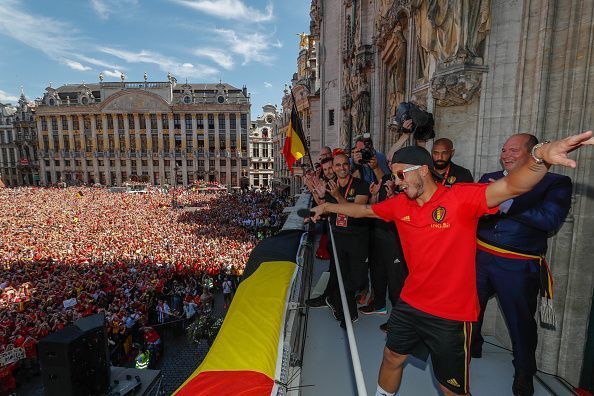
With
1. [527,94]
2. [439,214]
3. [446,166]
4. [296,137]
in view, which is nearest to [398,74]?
[296,137]

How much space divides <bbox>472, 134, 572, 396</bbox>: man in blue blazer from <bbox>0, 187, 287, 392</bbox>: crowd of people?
32.7ft

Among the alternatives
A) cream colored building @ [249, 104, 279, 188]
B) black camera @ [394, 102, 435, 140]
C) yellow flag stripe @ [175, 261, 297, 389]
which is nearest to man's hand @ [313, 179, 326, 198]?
yellow flag stripe @ [175, 261, 297, 389]

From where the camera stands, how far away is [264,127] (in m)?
74.1

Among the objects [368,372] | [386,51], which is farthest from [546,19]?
[386,51]

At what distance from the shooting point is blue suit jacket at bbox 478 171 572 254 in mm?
2861

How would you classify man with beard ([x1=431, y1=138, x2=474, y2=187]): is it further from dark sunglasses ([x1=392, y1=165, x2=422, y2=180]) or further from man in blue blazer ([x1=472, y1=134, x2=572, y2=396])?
dark sunglasses ([x1=392, y1=165, x2=422, y2=180])

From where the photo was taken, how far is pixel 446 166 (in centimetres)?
358

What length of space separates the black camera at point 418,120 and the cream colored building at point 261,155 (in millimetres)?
68006

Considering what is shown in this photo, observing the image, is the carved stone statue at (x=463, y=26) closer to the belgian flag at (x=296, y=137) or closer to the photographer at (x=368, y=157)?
the photographer at (x=368, y=157)

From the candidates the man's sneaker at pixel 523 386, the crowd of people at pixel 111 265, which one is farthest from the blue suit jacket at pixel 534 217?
the crowd of people at pixel 111 265

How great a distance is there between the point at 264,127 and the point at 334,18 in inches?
2163

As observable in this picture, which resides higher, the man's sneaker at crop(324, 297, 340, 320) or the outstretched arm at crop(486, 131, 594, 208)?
the outstretched arm at crop(486, 131, 594, 208)

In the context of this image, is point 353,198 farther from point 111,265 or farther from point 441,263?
point 111,265

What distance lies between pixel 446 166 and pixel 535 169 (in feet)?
6.06
